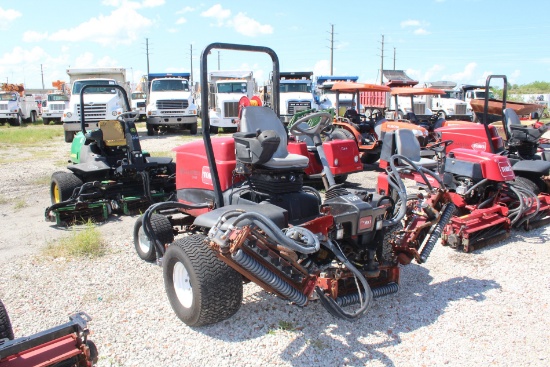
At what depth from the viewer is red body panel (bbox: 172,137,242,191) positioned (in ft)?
13.2

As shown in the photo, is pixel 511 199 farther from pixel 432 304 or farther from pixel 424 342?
pixel 424 342

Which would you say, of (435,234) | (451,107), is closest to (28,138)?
(435,234)

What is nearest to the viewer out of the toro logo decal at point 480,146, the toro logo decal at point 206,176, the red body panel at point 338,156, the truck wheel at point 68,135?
the toro logo decal at point 206,176

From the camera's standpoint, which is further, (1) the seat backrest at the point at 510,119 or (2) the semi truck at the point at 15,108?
(2) the semi truck at the point at 15,108

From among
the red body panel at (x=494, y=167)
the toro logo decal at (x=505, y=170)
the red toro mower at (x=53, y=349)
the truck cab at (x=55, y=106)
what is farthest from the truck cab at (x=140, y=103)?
the red toro mower at (x=53, y=349)

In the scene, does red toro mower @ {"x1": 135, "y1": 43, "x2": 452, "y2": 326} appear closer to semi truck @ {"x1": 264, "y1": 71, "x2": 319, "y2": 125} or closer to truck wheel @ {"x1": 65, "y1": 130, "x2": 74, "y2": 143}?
truck wheel @ {"x1": 65, "y1": 130, "x2": 74, "y2": 143}

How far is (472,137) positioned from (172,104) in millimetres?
12124

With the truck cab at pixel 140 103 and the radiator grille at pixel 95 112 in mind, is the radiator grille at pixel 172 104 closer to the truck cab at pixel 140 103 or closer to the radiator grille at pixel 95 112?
the radiator grille at pixel 95 112

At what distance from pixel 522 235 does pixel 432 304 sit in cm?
240

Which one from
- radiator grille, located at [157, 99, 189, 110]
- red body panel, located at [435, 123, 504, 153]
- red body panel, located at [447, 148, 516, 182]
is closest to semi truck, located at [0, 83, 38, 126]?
radiator grille, located at [157, 99, 189, 110]

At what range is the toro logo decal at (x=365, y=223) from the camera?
334cm

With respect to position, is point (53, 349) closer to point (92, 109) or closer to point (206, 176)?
point (206, 176)

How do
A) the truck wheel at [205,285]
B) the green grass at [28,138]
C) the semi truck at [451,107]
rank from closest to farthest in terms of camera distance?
1. the truck wheel at [205,285]
2. the green grass at [28,138]
3. the semi truck at [451,107]

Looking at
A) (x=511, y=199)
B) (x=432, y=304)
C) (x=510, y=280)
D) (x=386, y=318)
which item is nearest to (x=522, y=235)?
(x=511, y=199)
